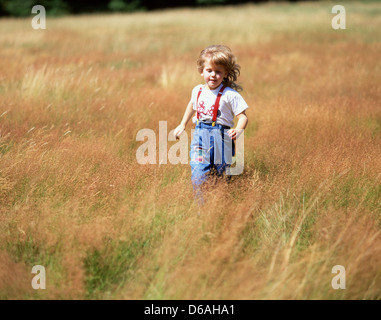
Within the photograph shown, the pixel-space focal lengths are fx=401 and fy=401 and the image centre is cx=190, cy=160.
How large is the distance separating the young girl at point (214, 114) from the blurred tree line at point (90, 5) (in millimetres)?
30578

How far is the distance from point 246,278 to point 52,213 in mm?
1374

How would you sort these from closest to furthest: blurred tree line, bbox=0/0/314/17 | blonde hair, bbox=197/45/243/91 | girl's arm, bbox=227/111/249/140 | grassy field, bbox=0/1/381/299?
grassy field, bbox=0/1/381/299, girl's arm, bbox=227/111/249/140, blonde hair, bbox=197/45/243/91, blurred tree line, bbox=0/0/314/17

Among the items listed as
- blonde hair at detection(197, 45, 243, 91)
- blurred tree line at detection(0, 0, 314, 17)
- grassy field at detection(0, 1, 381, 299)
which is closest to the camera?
grassy field at detection(0, 1, 381, 299)

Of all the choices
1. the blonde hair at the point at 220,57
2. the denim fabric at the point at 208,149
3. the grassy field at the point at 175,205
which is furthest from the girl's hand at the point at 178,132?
the blonde hair at the point at 220,57

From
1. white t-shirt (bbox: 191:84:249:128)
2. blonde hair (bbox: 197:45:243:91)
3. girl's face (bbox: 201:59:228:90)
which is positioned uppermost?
blonde hair (bbox: 197:45:243:91)

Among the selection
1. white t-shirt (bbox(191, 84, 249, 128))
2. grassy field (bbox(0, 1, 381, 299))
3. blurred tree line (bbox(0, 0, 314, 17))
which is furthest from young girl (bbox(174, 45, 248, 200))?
blurred tree line (bbox(0, 0, 314, 17))

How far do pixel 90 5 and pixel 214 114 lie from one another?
142 ft

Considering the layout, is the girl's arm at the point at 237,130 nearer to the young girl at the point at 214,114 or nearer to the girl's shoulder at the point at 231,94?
the young girl at the point at 214,114

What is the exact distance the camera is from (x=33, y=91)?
523 centimetres

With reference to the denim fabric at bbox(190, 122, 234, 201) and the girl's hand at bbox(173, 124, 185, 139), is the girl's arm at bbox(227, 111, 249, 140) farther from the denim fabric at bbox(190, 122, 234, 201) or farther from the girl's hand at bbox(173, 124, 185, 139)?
the girl's hand at bbox(173, 124, 185, 139)

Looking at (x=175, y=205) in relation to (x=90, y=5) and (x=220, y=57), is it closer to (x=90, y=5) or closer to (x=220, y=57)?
(x=220, y=57)

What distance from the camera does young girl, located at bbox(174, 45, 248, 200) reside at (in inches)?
125

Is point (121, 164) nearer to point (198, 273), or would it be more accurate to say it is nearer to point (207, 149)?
point (207, 149)

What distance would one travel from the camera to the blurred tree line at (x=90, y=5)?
33781 mm
